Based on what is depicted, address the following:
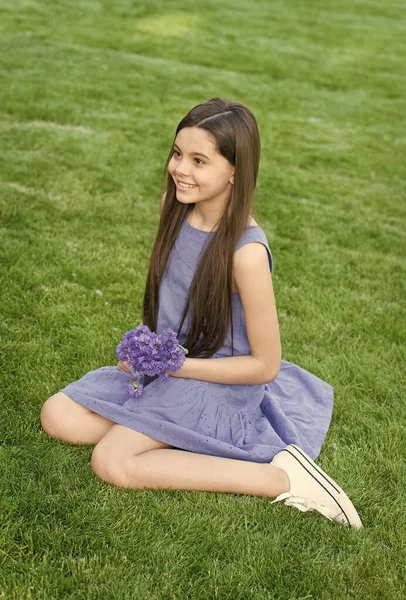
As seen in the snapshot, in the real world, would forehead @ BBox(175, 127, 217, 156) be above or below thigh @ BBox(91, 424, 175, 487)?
above

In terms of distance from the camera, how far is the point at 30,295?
4461mm

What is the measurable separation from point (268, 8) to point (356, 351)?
581 inches

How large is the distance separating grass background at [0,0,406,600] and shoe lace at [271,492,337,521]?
38 millimetres

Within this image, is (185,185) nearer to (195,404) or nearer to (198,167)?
(198,167)

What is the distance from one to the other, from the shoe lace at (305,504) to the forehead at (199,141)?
4.56ft

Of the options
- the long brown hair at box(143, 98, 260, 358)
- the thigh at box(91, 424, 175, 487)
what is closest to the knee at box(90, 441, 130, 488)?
the thigh at box(91, 424, 175, 487)

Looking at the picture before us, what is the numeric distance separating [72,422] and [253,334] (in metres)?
0.86

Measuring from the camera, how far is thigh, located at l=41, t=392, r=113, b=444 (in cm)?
323

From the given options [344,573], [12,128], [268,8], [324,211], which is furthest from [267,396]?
[268,8]

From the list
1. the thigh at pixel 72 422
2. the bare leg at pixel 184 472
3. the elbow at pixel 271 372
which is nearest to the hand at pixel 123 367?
the thigh at pixel 72 422

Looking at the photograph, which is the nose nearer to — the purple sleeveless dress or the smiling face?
the smiling face

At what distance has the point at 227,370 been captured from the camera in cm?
313

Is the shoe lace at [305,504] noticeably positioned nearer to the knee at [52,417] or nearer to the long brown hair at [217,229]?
the long brown hair at [217,229]

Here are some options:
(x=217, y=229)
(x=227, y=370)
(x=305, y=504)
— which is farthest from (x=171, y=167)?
(x=305, y=504)
